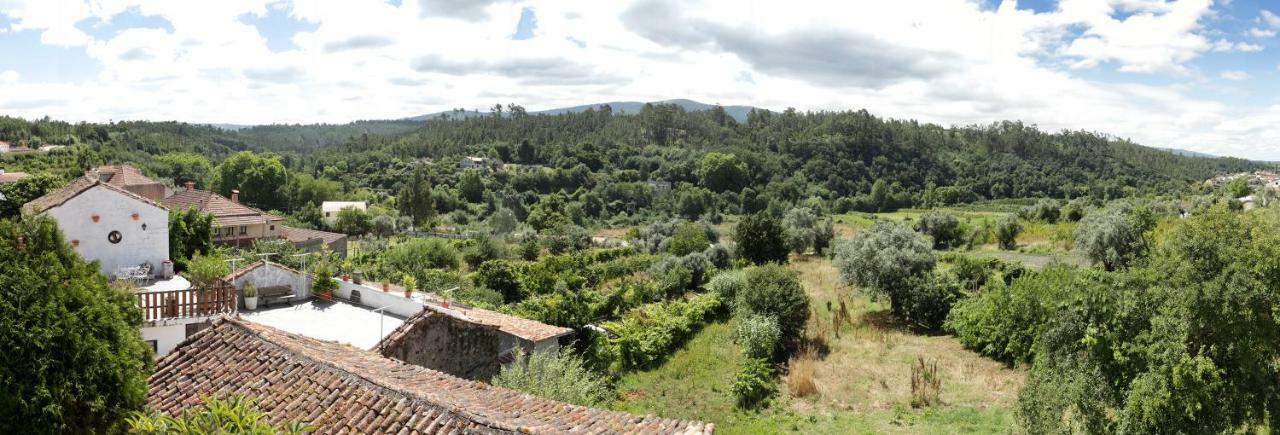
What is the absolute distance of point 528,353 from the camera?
41.5 ft

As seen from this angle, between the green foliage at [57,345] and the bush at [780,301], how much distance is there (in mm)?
16518

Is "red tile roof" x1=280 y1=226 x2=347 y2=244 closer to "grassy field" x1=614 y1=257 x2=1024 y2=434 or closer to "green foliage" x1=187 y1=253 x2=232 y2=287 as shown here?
"grassy field" x1=614 y1=257 x2=1024 y2=434

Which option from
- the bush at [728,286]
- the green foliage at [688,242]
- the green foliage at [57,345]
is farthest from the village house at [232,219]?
the green foliage at [57,345]

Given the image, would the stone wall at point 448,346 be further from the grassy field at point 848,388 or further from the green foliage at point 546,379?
the grassy field at point 848,388

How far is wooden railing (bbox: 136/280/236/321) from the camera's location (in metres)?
9.10

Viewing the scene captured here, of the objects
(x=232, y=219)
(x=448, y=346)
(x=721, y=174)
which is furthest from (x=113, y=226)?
(x=721, y=174)

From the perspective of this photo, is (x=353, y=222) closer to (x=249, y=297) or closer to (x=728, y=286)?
(x=728, y=286)

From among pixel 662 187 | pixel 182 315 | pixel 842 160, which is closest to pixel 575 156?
pixel 662 187

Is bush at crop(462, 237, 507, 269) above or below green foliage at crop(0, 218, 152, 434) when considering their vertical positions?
below

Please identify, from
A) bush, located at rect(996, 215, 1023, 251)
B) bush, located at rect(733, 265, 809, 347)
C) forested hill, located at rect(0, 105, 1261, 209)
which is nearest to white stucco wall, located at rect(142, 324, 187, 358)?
bush, located at rect(733, 265, 809, 347)

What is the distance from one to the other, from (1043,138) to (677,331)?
362ft

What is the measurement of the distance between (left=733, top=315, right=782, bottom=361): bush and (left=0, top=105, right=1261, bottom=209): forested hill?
2371 inches

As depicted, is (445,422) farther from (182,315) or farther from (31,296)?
(182,315)

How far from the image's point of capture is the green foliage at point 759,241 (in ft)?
115
